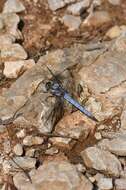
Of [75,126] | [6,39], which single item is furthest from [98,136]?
[6,39]

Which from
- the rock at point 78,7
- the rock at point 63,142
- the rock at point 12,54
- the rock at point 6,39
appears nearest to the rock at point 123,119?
the rock at point 63,142

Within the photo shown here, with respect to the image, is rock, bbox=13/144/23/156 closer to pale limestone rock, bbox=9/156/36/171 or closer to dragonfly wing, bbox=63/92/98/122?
pale limestone rock, bbox=9/156/36/171

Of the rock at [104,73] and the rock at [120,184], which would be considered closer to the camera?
the rock at [120,184]

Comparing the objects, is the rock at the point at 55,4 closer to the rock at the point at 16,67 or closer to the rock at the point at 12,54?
the rock at the point at 12,54

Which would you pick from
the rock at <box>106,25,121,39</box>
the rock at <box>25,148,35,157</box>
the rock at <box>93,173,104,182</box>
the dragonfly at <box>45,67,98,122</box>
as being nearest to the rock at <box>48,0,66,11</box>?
the rock at <box>106,25,121,39</box>

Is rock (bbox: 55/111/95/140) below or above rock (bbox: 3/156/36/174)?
above
